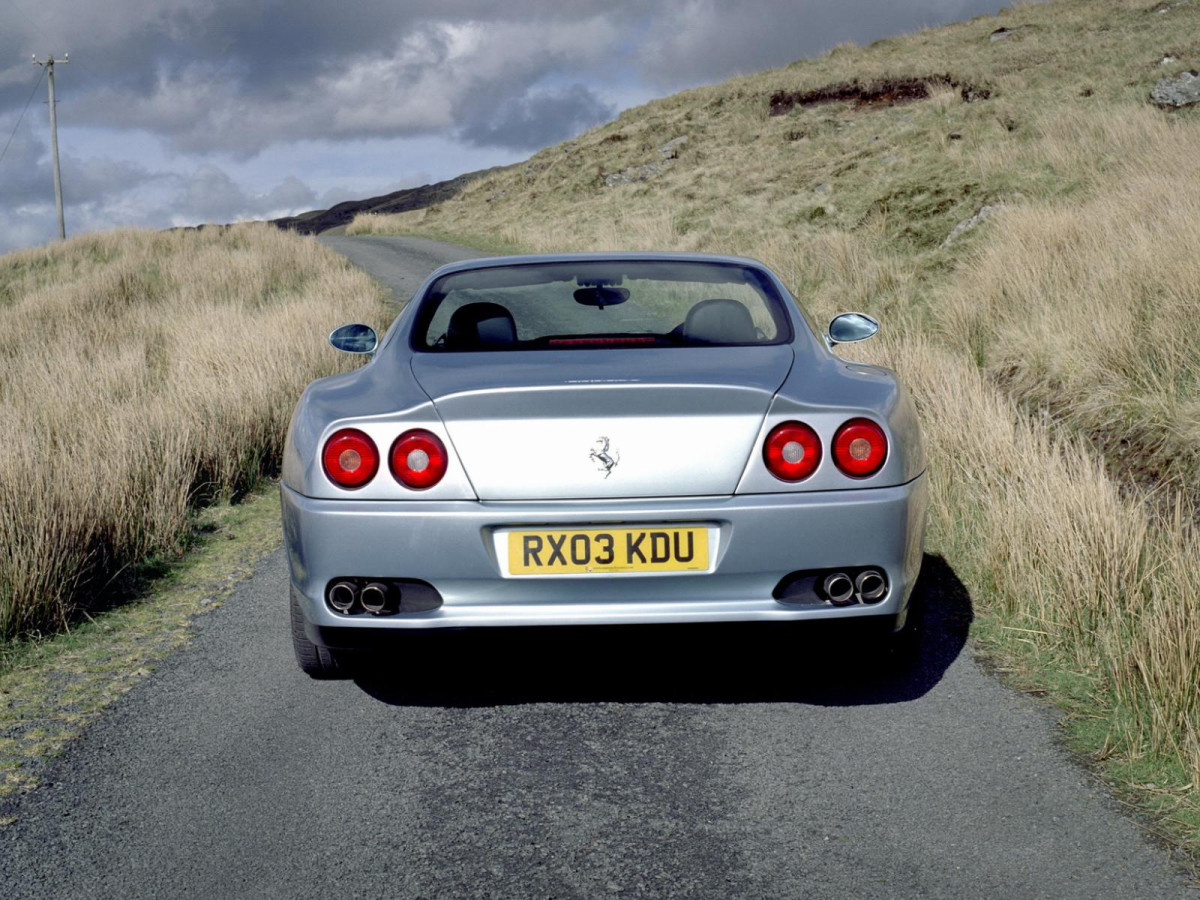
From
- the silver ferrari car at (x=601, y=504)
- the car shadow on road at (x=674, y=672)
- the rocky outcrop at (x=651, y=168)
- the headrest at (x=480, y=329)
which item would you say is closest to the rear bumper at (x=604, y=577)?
Result: the silver ferrari car at (x=601, y=504)

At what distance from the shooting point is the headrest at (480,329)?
4.09 m

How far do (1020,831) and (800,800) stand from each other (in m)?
0.53

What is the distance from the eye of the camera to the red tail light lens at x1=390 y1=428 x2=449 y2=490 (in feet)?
10.3

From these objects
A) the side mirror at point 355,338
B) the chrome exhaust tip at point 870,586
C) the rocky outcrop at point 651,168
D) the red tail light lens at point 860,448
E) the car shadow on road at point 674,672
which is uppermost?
the rocky outcrop at point 651,168

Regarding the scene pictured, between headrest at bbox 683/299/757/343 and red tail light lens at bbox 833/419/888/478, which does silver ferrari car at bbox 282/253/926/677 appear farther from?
headrest at bbox 683/299/757/343

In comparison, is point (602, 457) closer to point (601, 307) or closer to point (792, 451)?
point (792, 451)

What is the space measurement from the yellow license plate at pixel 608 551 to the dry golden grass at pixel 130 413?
2.39 metres

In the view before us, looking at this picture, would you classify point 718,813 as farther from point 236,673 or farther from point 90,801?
point 236,673

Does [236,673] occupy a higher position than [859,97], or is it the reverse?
[859,97]

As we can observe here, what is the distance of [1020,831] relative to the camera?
2711mm

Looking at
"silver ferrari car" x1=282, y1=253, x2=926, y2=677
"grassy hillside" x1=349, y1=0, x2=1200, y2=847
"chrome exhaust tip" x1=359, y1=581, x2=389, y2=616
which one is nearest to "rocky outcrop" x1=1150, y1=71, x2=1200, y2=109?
"grassy hillside" x1=349, y1=0, x2=1200, y2=847

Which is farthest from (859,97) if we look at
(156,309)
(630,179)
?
(156,309)

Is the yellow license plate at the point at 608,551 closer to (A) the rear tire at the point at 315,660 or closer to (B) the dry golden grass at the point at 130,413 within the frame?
(A) the rear tire at the point at 315,660

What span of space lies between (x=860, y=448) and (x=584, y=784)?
1207mm
